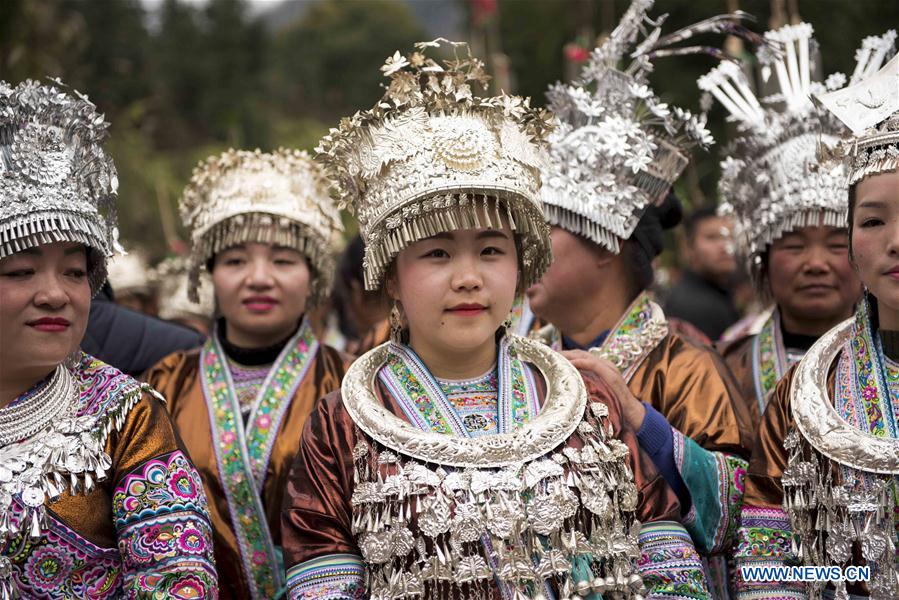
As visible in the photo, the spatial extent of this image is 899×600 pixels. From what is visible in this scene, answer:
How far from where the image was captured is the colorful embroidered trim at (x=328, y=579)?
2656 mm

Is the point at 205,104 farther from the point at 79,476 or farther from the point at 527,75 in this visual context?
the point at 79,476

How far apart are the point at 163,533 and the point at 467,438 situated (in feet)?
2.71

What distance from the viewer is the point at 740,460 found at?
3387 millimetres

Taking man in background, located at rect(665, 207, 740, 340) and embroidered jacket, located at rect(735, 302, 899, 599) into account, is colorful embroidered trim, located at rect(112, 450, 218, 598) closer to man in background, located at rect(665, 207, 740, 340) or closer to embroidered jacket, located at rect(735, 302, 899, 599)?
embroidered jacket, located at rect(735, 302, 899, 599)

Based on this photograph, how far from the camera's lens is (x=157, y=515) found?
2742 millimetres

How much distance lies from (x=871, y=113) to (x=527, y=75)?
2152 centimetres

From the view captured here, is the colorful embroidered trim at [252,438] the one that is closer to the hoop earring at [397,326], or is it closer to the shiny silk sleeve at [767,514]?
the hoop earring at [397,326]

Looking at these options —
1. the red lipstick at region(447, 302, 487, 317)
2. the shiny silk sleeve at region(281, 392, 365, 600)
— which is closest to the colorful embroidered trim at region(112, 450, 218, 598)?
the shiny silk sleeve at region(281, 392, 365, 600)

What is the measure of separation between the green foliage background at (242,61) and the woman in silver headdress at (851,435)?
2463 millimetres

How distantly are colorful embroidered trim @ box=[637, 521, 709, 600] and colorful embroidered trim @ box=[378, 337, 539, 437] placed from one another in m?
0.47

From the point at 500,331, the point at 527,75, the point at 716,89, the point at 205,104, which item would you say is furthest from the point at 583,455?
the point at 205,104

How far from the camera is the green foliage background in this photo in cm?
1168

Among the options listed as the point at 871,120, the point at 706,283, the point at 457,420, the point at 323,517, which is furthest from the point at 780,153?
the point at 706,283

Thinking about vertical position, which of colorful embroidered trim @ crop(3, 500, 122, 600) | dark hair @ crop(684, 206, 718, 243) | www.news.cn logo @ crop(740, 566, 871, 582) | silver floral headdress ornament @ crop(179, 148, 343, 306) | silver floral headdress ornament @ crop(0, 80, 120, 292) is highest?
dark hair @ crop(684, 206, 718, 243)
